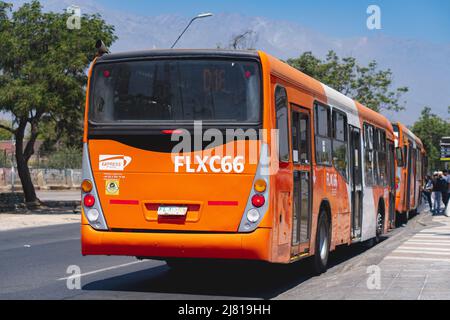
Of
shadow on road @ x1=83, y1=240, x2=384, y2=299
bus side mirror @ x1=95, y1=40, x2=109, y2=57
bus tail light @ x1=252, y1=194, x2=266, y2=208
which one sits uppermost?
bus side mirror @ x1=95, y1=40, x2=109, y2=57

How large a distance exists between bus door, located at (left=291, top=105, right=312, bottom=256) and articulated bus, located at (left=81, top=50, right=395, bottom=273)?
6 cm

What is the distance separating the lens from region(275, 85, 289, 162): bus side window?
10406 millimetres

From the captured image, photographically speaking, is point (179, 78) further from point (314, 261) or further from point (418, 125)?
point (418, 125)

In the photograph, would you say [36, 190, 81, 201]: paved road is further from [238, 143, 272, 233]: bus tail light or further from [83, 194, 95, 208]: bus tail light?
[238, 143, 272, 233]: bus tail light

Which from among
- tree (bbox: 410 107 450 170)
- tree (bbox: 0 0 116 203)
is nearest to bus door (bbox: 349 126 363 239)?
tree (bbox: 0 0 116 203)

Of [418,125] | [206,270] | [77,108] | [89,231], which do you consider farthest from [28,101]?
[418,125]

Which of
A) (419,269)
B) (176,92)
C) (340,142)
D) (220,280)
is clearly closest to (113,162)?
(176,92)

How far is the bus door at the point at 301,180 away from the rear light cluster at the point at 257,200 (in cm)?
124

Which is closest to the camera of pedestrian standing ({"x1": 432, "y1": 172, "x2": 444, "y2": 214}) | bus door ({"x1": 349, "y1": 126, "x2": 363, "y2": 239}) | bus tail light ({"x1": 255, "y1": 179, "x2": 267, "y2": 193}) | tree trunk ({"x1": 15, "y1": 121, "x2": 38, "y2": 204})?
bus tail light ({"x1": 255, "y1": 179, "x2": 267, "y2": 193})

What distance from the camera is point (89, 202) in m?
10.4

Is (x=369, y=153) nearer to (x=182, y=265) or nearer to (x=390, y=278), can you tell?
(x=182, y=265)

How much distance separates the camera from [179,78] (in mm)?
10320

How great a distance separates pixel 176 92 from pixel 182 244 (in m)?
1.96

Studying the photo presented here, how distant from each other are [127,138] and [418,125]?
3921 inches
